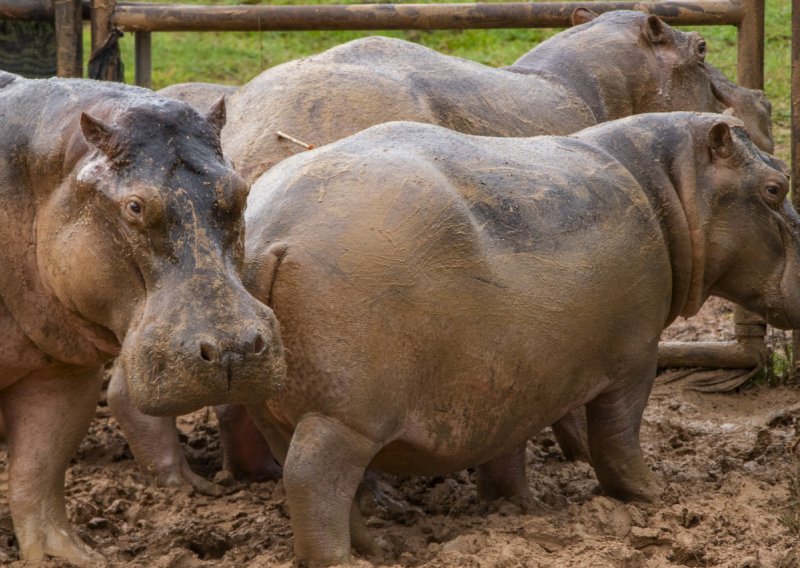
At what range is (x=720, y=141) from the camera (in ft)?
15.1

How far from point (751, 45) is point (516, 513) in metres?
2.99

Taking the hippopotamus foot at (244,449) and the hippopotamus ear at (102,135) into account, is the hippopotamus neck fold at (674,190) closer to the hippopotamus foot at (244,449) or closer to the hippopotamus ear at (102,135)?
the hippopotamus foot at (244,449)

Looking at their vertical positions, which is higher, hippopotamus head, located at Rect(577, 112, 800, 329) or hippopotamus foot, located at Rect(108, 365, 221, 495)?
hippopotamus head, located at Rect(577, 112, 800, 329)

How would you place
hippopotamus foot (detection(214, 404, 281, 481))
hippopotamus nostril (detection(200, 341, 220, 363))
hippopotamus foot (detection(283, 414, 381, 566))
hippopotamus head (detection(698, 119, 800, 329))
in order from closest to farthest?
1. hippopotamus nostril (detection(200, 341, 220, 363))
2. hippopotamus foot (detection(283, 414, 381, 566))
3. hippopotamus head (detection(698, 119, 800, 329))
4. hippopotamus foot (detection(214, 404, 281, 481))

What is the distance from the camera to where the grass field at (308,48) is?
32.3 ft

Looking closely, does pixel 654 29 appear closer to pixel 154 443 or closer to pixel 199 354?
pixel 154 443

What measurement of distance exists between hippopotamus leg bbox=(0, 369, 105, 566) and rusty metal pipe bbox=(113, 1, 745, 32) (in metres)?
2.88

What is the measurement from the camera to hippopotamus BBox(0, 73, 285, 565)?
318cm

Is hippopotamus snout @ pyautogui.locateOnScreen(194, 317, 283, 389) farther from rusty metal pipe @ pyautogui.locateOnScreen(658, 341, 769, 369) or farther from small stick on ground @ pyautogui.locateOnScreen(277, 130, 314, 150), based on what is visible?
rusty metal pipe @ pyautogui.locateOnScreen(658, 341, 769, 369)

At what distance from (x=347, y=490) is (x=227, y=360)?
71 centimetres

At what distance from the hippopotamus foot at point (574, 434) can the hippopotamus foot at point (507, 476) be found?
2.14 ft

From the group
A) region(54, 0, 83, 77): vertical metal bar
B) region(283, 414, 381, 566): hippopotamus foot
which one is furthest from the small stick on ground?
region(54, 0, 83, 77): vertical metal bar

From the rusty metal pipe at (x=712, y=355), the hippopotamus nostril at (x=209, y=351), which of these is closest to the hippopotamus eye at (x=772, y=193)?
the rusty metal pipe at (x=712, y=355)

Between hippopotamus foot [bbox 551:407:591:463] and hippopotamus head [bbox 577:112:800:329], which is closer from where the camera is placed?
hippopotamus head [bbox 577:112:800:329]
